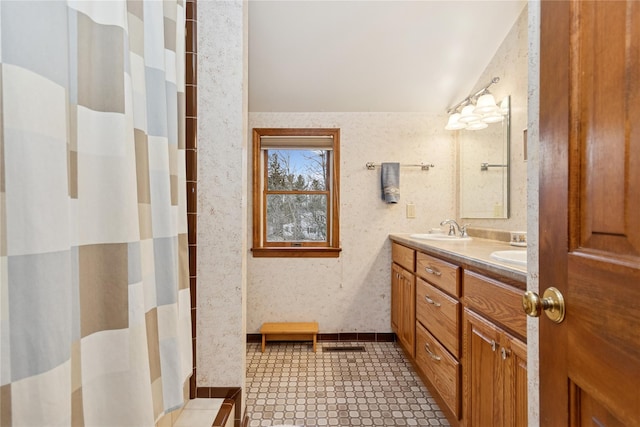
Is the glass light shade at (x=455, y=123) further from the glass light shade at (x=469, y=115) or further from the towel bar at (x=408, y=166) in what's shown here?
the towel bar at (x=408, y=166)

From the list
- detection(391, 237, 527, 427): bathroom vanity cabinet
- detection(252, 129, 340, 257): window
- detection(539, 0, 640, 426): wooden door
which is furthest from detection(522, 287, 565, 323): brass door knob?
detection(252, 129, 340, 257): window

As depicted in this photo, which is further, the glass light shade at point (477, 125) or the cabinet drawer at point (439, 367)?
the glass light shade at point (477, 125)

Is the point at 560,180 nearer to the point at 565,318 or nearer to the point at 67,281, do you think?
the point at 565,318

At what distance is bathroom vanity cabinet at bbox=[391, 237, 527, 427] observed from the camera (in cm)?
104

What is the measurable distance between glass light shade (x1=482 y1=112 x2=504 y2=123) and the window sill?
5.07 ft

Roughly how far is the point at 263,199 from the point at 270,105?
0.86 metres

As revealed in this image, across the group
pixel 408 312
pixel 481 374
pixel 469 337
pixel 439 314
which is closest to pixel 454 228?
pixel 408 312

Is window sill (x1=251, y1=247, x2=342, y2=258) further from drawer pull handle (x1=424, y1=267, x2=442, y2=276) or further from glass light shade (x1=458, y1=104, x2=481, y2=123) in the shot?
glass light shade (x1=458, y1=104, x2=481, y2=123)

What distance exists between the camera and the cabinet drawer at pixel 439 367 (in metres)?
1.45

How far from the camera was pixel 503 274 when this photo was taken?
3.51 ft

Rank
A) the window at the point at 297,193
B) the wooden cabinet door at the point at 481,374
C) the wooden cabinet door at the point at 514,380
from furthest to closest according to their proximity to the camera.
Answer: the window at the point at 297,193 < the wooden cabinet door at the point at 481,374 < the wooden cabinet door at the point at 514,380

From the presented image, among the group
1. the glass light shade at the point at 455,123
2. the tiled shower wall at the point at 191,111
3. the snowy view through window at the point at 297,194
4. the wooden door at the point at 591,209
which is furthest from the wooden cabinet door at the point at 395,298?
the wooden door at the point at 591,209

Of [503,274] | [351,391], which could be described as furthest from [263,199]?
[503,274]

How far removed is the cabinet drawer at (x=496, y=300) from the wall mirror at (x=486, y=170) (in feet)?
3.45
